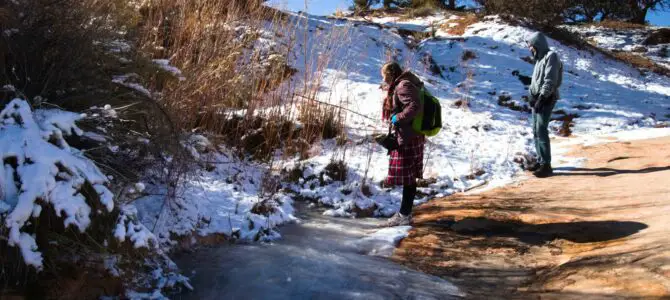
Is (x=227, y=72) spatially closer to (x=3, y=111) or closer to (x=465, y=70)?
(x=3, y=111)

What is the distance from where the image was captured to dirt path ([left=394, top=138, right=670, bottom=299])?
291cm

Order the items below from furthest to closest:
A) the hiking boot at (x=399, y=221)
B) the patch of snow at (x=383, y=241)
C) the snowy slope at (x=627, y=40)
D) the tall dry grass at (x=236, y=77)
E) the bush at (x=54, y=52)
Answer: the snowy slope at (x=627, y=40), the tall dry grass at (x=236, y=77), the hiking boot at (x=399, y=221), the patch of snow at (x=383, y=241), the bush at (x=54, y=52)

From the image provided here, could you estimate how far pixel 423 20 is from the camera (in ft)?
47.4

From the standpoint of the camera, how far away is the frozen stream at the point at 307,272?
300 cm

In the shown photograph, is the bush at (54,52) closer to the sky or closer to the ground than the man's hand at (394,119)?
closer to the sky

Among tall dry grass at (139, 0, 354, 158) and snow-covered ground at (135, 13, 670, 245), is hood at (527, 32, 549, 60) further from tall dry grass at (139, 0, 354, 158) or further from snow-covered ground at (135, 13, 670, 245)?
tall dry grass at (139, 0, 354, 158)

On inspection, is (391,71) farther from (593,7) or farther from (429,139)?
(593,7)

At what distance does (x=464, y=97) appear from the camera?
29.0 ft

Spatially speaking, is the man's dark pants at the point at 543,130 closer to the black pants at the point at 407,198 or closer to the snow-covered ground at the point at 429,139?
the snow-covered ground at the point at 429,139

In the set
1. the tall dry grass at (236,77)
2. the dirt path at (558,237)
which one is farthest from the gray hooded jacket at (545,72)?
the tall dry grass at (236,77)

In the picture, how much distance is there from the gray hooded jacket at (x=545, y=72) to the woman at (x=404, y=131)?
1.93 m

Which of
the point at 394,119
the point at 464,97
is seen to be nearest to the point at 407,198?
the point at 394,119

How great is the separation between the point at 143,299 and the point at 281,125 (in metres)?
3.68

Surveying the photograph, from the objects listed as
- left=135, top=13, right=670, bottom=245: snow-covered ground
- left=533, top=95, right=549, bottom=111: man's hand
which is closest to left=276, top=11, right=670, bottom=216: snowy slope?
left=135, top=13, right=670, bottom=245: snow-covered ground
